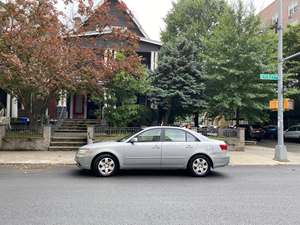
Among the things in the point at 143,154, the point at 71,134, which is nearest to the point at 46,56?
the point at 71,134

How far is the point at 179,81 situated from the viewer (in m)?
20.7

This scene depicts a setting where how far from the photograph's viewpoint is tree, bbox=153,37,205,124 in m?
20.5

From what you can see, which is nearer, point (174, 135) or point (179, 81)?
point (174, 135)

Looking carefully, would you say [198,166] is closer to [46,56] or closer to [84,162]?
[84,162]

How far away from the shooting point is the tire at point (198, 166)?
1061 cm

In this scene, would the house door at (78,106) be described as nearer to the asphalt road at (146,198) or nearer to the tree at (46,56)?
the tree at (46,56)

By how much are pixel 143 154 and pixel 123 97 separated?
8.79 metres

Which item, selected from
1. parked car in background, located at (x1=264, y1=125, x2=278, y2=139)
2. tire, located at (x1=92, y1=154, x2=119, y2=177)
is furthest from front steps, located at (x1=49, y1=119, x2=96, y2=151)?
parked car in background, located at (x1=264, y1=125, x2=278, y2=139)

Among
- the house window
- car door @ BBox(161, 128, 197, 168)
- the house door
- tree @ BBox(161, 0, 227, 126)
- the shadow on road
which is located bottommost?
the shadow on road

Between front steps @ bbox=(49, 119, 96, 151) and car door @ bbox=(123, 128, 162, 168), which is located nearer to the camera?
car door @ bbox=(123, 128, 162, 168)

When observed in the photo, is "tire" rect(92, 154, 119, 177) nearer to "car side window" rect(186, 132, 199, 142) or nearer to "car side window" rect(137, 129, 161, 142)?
"car side window" rect(137, 129, 161, 142)

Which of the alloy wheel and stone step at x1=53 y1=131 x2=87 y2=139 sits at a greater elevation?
stone step at x1=53 y1=131 x2=87 y2=139

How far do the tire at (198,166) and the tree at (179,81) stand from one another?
9815 mm

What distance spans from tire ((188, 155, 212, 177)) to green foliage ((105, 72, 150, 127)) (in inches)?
Answer: 329
